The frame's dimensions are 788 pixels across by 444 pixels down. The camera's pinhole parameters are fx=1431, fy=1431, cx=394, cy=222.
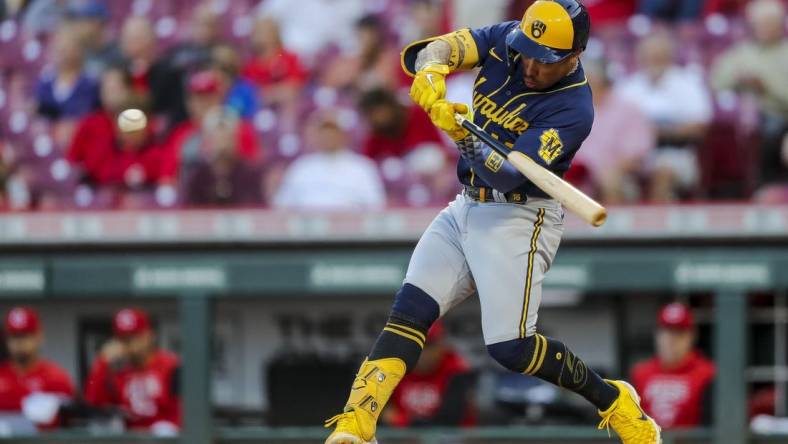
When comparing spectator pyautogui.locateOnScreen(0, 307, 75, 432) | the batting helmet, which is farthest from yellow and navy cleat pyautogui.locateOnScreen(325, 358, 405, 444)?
spectator pyautogui.locateOnScreen(0, 307, 75, 432)

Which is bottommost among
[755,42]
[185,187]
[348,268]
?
[348,268]

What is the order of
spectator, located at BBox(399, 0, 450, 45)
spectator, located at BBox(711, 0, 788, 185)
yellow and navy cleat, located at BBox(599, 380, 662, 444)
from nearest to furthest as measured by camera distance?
yellow and navy cleat, located at BBox(599, 380, 662, 444) → spectator, located at BBox(711, 0, 788, 185) → spectator, located at BBox(399, 0, 450, 45)

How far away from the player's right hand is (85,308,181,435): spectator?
145 inches

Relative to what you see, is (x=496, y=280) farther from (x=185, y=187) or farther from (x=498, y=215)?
(x=185, y=187)

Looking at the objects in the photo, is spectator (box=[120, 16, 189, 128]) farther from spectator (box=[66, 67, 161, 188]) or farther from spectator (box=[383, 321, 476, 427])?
spectator (box=[383, 321, 476, 427])

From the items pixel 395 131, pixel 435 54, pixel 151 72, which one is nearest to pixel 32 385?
pixel 151 72

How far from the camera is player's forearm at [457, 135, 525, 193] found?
15.5ft

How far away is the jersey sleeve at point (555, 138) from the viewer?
4676 millimetres

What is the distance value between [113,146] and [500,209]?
4077 mm

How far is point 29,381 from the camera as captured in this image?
8.18 metres

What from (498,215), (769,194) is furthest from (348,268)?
(498,215)

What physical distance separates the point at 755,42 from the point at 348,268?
104 inches

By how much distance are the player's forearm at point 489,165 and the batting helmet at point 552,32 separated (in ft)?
1.12

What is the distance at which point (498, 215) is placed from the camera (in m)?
4.97
